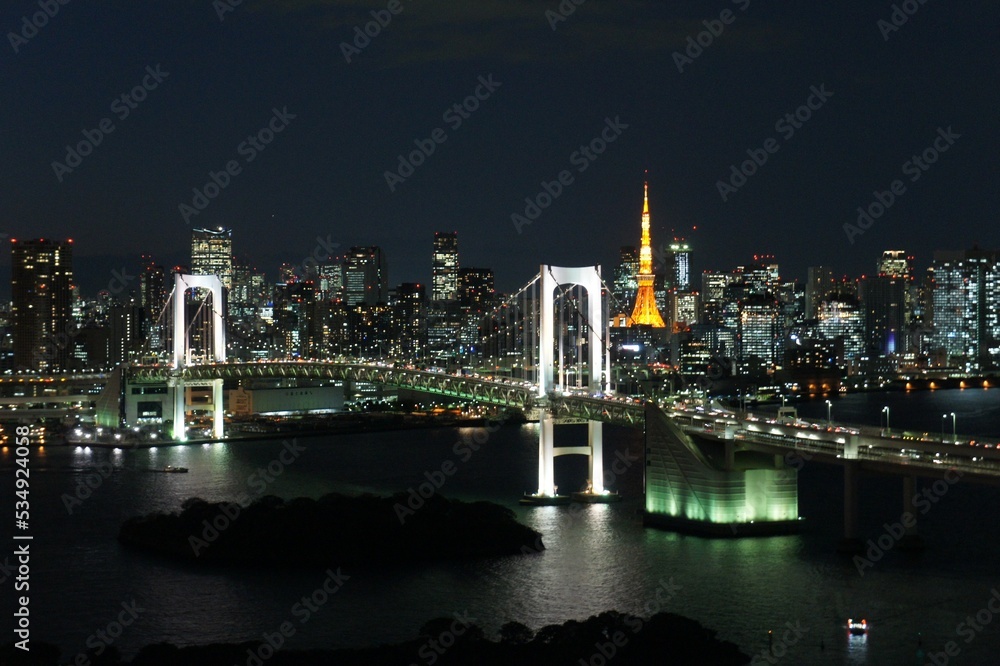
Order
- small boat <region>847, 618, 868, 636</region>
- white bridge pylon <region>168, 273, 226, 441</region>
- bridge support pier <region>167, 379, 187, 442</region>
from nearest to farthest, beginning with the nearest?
small boat <region>847, 618, 868, 636</region> < bridge support pier <region>167, 379, 187, 442</region> < white bridge pylon <region>168, 273, 226, 441</region>

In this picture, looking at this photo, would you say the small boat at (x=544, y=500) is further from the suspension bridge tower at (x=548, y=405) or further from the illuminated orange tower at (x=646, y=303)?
the illuminated orange tower at (x=646, y=303)

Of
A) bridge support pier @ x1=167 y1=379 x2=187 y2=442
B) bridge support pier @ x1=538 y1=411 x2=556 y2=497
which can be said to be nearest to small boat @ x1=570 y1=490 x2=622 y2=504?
bridge support pier @ x1=538 y1=411 x2=556 y2=497


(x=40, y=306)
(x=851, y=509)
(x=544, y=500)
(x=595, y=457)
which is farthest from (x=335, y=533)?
(x=40, y=306)

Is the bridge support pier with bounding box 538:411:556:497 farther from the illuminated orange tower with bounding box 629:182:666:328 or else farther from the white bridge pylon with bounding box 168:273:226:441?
the illuminated orange tower with bounding box 629:182:666:328

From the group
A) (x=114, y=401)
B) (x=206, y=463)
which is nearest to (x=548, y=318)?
(x=206, y=463)

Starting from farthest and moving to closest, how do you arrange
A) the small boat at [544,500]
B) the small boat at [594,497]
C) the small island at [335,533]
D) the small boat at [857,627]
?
the small boat at [594,497] → the small boat at [544,500] → the small island at [335,533] → the small boat at [857,627]

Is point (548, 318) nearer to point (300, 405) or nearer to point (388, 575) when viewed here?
point (388, 575)

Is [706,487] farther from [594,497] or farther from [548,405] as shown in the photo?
[548,405]

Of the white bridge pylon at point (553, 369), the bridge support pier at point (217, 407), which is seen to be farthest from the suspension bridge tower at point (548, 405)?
the bridge support pier at point (217, 407)
